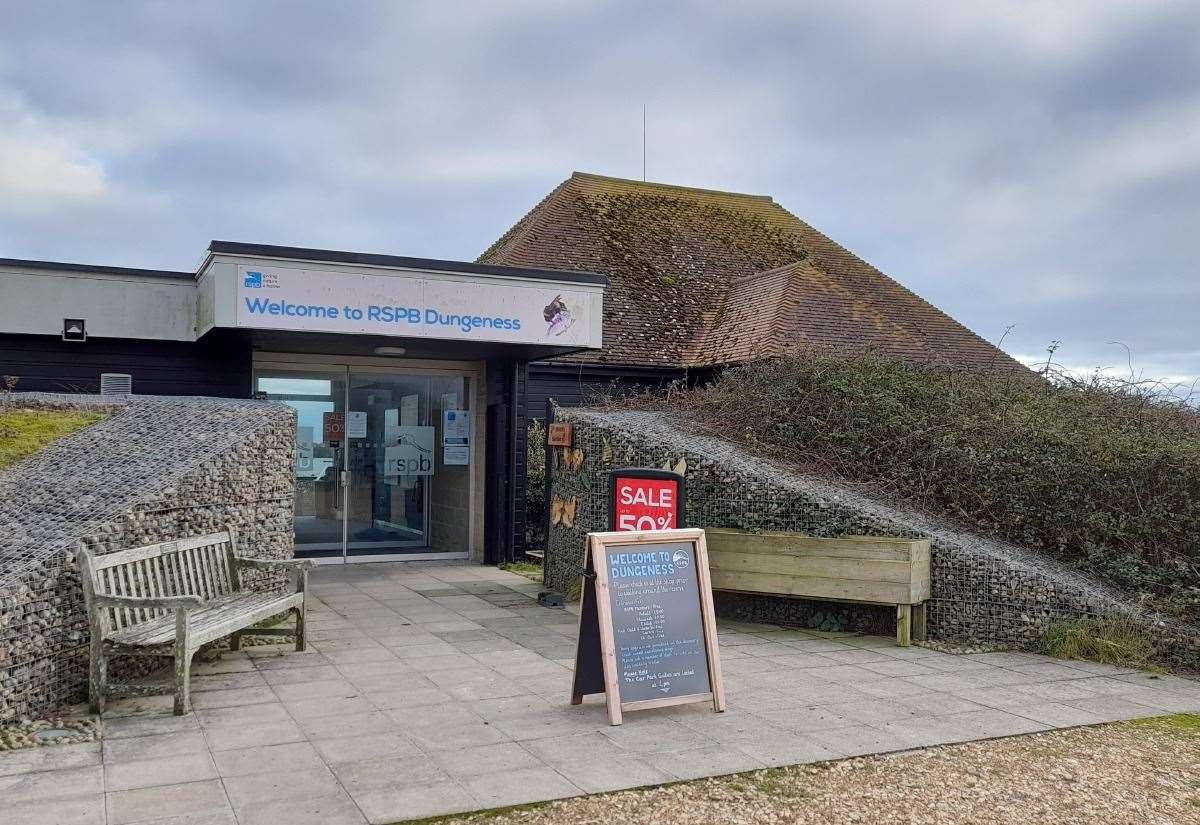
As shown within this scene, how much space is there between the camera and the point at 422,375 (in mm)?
14000

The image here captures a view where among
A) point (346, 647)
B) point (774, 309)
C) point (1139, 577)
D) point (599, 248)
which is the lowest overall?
point (346, 647)

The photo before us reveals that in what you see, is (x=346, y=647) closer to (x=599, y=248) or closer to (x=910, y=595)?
(x=910, y=595)

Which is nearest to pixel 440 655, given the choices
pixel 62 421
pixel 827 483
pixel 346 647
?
pixel 346 647

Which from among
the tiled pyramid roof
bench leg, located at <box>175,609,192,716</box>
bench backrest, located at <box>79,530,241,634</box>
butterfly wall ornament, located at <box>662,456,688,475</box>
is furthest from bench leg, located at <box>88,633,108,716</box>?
the tiled pyramid roof

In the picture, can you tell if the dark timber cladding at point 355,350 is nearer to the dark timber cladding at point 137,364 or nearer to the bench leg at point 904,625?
the dark timber cladding at point 137,364

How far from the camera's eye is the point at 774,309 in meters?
17.1

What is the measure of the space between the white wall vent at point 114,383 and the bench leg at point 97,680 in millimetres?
7188

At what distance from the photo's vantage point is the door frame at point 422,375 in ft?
43.5

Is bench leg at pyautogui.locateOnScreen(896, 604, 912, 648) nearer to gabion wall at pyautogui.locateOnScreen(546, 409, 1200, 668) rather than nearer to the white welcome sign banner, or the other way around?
gabion wall at pyautogui.locateOnScreen(546, 409, 1200, 668)

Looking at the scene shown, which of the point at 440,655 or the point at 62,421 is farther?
the point at 62,421

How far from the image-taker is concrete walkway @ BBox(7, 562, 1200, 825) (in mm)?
4613

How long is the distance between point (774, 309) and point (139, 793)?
1399 centimetres

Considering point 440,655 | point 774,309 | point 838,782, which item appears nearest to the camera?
point 838,782

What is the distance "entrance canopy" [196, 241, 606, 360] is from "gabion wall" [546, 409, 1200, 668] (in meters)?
1.79
